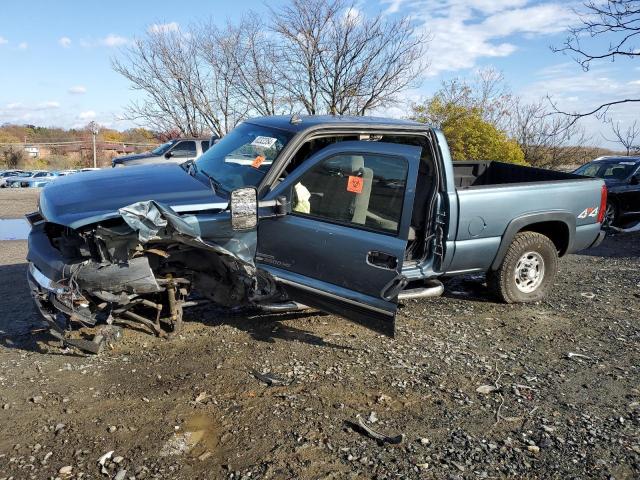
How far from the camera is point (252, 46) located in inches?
740

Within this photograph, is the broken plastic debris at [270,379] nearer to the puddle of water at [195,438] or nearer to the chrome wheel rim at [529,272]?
the puddle of water at [195,438]

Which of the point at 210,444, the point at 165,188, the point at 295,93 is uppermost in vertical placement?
the point at 295,93

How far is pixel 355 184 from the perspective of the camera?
161 inches

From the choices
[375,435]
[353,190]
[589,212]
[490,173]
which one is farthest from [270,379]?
[490,173]

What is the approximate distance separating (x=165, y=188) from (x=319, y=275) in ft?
4.88

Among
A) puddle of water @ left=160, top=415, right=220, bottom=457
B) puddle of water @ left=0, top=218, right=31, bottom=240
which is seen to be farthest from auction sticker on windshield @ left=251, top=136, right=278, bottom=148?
puddle of water @ left=0, top=218, right=31, bottom=240

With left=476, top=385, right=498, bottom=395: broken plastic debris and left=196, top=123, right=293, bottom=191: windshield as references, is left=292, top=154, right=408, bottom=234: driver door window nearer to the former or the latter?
left=196, top=123, right=293, bottom=191: windshield

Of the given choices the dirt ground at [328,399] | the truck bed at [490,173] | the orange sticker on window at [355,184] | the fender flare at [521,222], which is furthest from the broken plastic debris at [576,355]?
the truck bed at [490,173]

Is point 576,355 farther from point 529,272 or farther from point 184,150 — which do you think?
point 184,150

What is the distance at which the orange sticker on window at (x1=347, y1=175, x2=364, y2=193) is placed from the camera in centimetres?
407

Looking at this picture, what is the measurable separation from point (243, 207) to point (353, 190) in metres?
0.92

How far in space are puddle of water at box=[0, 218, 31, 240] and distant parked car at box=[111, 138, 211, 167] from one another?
359 centimetres

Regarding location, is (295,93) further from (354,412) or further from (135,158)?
(354,412)

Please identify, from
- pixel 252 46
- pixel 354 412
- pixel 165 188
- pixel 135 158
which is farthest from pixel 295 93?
pixel 354 412
